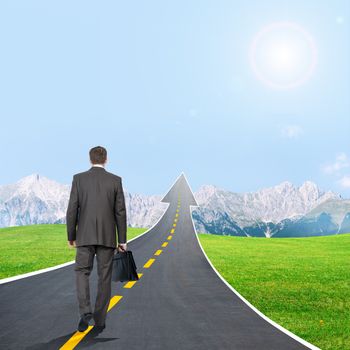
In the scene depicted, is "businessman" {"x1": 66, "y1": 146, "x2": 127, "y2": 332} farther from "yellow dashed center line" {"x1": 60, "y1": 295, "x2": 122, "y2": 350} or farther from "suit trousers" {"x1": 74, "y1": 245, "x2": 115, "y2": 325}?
"yellow dashed center line" {"x1": 60, "y1": 295, "x2": 122, "y2": 350}

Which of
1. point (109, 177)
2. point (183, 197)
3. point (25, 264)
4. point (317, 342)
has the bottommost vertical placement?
point (317, 342)

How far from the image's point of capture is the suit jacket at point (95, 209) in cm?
658

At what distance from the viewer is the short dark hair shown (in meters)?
6.85

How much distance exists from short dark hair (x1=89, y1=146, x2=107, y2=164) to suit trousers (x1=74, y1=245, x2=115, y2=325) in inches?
49.7

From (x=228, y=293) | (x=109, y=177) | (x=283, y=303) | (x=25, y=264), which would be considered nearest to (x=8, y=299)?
(x=109, y=177)

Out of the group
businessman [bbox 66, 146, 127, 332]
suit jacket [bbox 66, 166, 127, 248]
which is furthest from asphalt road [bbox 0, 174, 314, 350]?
suit jacket [bbox 66, 166, 127, 248]

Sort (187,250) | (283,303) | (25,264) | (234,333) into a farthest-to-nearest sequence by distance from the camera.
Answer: (187,250) < (25,264) < (283,303) < (234,333)

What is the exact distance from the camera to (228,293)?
10031mm

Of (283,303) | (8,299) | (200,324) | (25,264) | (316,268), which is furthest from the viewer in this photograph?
(316,268)

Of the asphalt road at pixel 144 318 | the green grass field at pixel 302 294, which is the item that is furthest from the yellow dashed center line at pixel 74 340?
the green grass field at pixel 302 294

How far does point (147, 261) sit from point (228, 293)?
6795mm

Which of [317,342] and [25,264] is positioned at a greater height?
[25,264]

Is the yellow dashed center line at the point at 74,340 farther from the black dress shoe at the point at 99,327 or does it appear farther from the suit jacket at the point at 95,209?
the suit jacket at the point at 95,209

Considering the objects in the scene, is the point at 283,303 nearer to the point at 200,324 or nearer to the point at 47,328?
the point at 200,324
